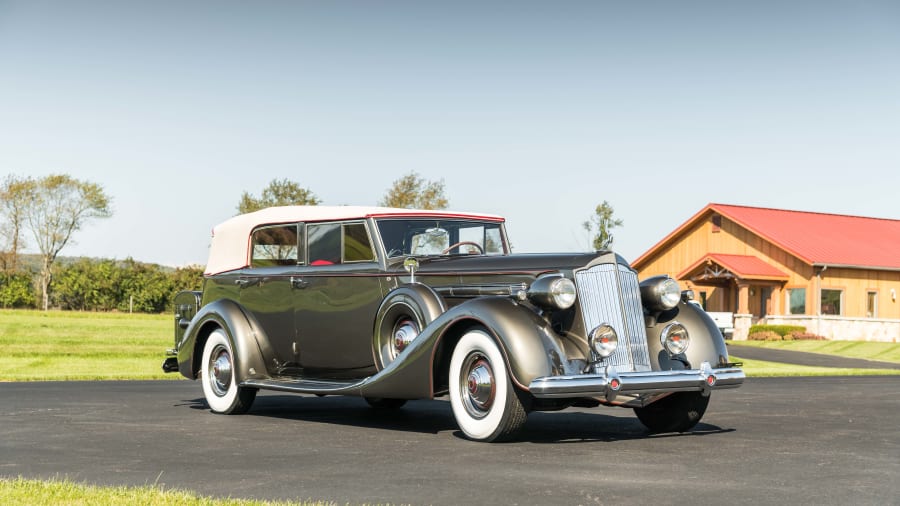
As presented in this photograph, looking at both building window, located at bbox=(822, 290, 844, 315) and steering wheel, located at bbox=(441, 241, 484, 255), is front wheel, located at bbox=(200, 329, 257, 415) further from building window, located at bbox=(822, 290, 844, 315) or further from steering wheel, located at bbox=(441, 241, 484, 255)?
building window, located at bbox=(822, 290, 844, 315)

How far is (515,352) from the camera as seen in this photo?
24.6 feet

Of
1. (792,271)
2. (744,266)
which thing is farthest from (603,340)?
(792,271)

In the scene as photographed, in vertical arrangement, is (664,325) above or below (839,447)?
above

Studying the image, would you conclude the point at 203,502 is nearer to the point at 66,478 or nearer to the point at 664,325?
the point at 66,478

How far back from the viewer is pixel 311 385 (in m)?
9.52

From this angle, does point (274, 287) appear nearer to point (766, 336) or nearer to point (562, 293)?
point (562, 293)

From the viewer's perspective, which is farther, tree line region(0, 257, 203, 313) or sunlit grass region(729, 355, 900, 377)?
tree line region(0, 257, 203, 313)

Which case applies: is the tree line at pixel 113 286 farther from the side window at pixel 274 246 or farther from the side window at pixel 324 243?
the side window at pixel 324 243

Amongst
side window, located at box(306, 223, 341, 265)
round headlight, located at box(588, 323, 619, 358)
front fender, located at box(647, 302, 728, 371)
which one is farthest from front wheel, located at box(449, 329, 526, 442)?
side window, located at box(306, 223, 341, 265)

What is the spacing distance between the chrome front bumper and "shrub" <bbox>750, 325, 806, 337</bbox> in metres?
31.6

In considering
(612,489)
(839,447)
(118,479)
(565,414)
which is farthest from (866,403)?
(118,479)

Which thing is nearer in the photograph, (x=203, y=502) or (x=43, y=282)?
(x=203, y=502)

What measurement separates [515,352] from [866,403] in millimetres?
6978

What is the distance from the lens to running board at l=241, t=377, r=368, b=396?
892cm
